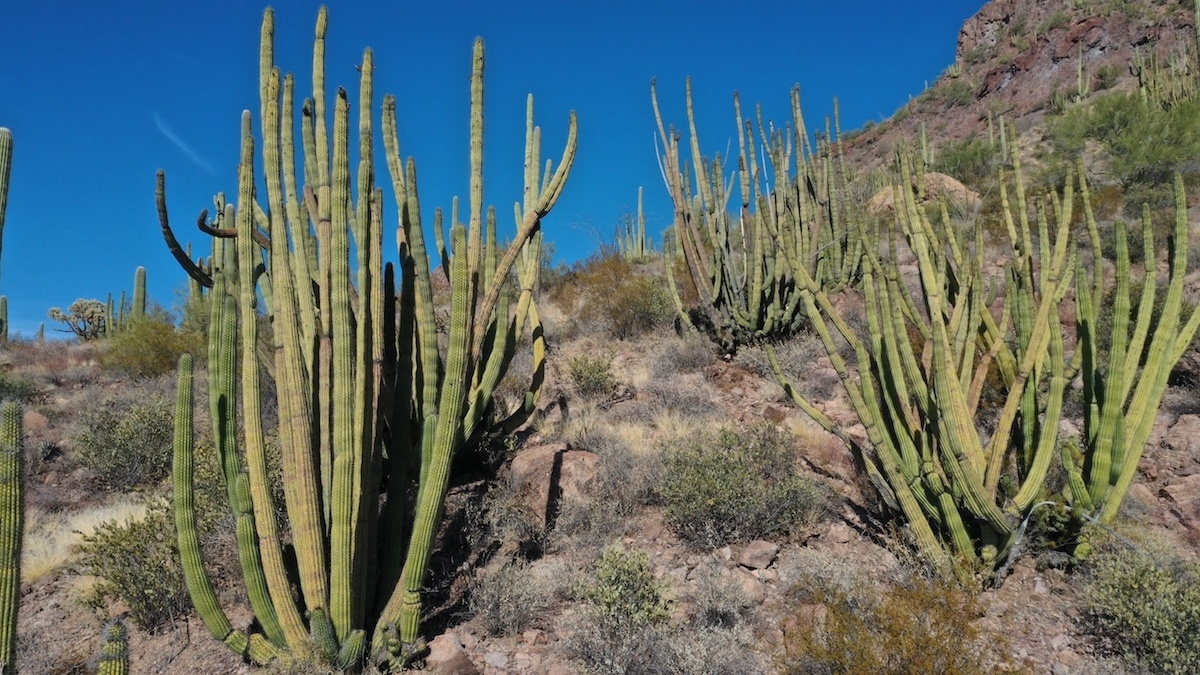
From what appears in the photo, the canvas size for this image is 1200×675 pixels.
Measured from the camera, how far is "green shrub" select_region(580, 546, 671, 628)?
12.9 feet

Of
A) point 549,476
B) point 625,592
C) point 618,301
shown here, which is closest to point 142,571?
point 549,476

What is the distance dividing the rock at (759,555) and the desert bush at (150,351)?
10.1m

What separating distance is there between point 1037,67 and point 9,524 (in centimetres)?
4195

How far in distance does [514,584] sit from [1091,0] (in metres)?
45.4

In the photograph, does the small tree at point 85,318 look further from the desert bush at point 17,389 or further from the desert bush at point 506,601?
the desert bush at point 506,601

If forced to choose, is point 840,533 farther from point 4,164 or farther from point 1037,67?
point 1037,67

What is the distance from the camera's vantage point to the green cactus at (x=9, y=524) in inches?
92.6

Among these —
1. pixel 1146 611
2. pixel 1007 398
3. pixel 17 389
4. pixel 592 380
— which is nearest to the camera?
pixel 1146 611

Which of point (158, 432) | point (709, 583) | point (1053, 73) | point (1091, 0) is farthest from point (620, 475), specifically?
point (1091, 0)

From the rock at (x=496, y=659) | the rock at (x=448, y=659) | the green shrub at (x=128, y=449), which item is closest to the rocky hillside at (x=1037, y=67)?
the green shrub at (x=128, y=449)

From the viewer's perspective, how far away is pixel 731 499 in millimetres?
5012

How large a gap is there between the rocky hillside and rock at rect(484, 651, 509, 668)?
1122 inches

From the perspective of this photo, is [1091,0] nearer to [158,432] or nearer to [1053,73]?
[1053,73]

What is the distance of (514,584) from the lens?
4.34 metres
